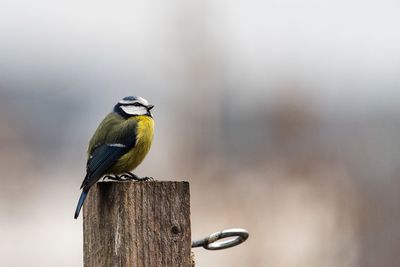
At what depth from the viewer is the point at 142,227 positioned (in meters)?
2.31

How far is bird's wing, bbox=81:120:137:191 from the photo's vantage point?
3.41 meters

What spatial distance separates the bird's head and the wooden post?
1.46 m

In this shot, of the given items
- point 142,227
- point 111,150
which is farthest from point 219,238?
point 111,150

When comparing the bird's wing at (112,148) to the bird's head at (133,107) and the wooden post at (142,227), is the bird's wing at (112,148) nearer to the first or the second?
the bird's head at (133,107)

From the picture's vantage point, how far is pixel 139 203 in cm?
232

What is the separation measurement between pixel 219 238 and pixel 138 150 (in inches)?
36.1

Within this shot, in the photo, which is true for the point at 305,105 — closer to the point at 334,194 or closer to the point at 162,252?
the point at 334,194

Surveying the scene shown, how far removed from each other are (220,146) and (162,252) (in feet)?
29.6

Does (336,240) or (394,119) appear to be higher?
(394,119)

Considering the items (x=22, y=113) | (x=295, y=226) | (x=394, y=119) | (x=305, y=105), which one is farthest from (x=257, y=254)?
(x=22, y=113)

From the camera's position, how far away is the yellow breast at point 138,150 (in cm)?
361

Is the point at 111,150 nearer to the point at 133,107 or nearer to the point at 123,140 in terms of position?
the point at 123,140

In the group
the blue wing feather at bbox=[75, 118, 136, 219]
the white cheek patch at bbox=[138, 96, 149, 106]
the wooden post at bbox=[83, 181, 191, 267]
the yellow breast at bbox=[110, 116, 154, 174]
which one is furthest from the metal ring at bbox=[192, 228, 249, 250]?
the white cheek patch at bbox=[138, 96, 149, 106]

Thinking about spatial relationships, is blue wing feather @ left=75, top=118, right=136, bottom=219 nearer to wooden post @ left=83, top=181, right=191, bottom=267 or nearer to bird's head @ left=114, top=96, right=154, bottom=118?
bird's head @ left=114, top=96, right=154, bottom=118
